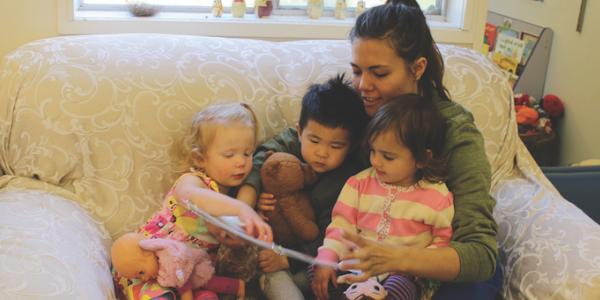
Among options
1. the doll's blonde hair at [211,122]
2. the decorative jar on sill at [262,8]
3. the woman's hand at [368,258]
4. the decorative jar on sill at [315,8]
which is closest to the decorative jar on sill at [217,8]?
the decorative jar on sill at [262,8]

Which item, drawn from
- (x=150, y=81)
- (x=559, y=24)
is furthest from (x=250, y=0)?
(x=559, y=24)

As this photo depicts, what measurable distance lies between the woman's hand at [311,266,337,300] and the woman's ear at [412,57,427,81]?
1.72 ft

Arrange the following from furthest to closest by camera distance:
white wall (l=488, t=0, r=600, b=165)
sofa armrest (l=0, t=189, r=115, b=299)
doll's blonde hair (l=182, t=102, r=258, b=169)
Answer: white wall (l=488, t=0, r=600, b=165)
doll's blonde hair (l=182, t=102, r=258, b=169)
sofa armrest (l=0, t=189, r=115, b=299)

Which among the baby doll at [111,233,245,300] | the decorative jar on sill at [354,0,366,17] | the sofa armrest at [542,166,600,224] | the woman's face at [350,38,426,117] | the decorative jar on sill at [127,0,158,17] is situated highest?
the decorative jar on sill at [354,0,366,17]

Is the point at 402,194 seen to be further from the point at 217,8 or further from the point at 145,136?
the point at 217,8

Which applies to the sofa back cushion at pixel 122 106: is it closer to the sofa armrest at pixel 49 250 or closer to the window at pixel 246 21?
the sofa armrest at pixel 49 250

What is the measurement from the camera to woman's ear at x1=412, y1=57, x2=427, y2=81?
1.58 meters

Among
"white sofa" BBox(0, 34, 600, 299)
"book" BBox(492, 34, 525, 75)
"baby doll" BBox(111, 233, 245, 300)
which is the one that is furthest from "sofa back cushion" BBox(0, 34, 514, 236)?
"book" BBox(492, 34, 525, 75)

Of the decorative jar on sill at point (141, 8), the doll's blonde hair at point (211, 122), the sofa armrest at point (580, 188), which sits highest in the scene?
the decorative jar on sill at point (141, 8)

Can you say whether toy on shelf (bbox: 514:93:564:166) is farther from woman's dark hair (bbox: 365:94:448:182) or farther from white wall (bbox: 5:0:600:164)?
woman's dark hair (bbox: 365:94:448:182)

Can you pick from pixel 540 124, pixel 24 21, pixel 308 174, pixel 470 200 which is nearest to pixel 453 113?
pixel 470 200

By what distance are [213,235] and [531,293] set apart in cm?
76

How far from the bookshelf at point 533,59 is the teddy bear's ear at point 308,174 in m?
2.21

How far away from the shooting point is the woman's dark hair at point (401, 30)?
1.54 meters
